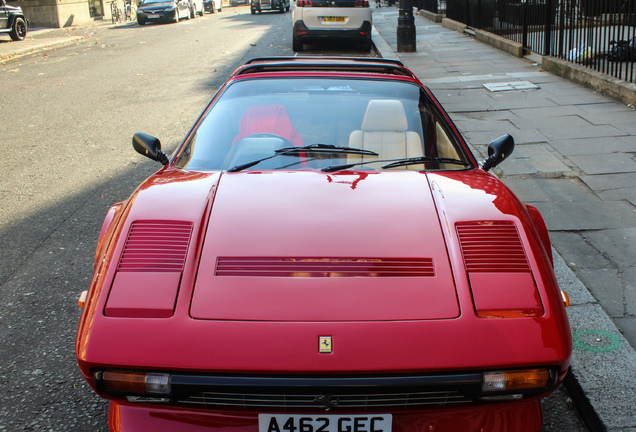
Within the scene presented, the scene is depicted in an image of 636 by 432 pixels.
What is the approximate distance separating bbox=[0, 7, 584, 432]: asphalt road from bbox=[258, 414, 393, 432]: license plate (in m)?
1.04

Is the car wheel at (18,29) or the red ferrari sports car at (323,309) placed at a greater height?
the car wheel at (18,29)

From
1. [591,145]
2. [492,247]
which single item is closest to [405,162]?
[492,247]

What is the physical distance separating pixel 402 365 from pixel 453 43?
1541 cm

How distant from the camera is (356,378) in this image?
1.85 meters

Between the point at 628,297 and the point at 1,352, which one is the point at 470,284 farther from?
the point at 1,352

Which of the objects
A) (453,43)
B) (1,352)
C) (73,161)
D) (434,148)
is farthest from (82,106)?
(453,43)

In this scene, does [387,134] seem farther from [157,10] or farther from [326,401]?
[157,10]

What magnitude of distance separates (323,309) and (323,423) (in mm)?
353

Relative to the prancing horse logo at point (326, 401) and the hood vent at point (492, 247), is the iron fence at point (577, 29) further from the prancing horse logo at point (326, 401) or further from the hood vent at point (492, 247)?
the prancing horse logo at point (326, 401)

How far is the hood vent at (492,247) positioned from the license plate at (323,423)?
2.12 feet

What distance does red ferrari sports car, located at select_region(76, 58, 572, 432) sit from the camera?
6.12 feet

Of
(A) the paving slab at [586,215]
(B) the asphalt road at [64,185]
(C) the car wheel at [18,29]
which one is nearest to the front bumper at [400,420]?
(B) the asphalt road at [64,185]

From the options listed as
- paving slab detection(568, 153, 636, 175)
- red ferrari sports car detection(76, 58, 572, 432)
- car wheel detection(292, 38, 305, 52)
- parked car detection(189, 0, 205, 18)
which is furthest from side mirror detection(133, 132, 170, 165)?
parked car detection(189, 0, 205, 18)

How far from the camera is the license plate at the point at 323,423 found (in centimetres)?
189
